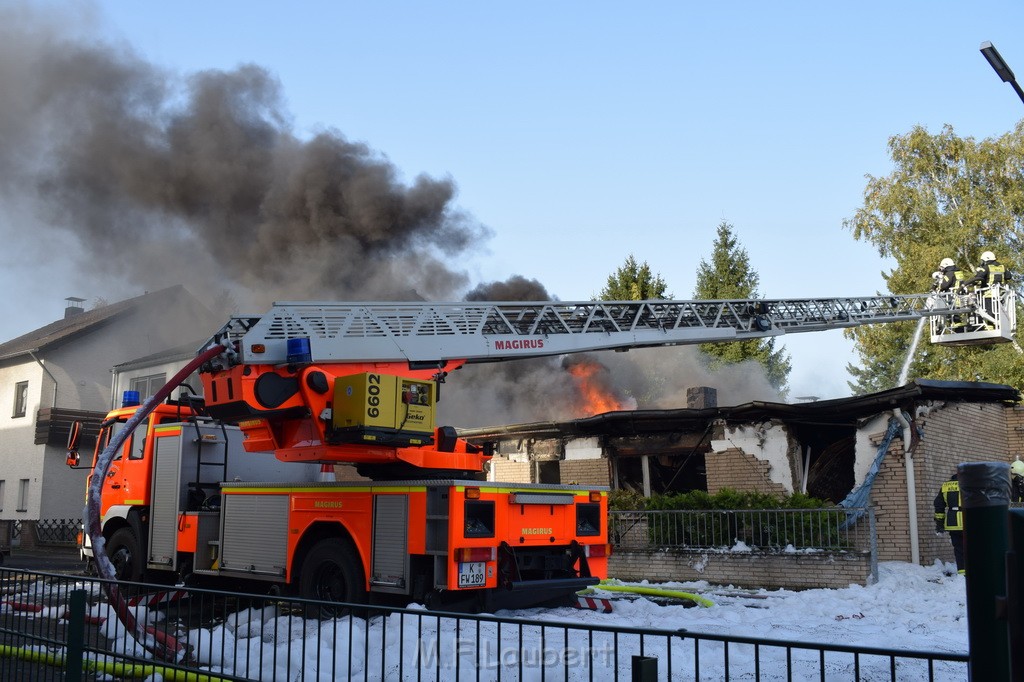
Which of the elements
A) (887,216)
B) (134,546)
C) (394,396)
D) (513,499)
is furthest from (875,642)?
(887,216)

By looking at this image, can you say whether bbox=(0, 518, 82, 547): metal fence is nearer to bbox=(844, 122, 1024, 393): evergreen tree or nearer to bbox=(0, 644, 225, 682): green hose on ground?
bbox=(0, 644, 225, 682): green hose on ground

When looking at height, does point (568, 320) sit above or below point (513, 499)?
above

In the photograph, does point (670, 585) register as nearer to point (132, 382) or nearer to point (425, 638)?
point (425, 638)

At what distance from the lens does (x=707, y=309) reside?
14.2 meters

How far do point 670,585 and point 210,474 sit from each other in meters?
6.58

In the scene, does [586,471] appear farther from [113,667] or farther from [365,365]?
[113,667]

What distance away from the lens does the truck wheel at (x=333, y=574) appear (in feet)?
29.9

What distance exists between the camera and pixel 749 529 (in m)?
14.1

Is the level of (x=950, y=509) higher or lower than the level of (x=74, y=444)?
lower

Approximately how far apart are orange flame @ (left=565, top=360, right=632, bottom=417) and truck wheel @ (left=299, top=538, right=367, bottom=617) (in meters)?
15.9

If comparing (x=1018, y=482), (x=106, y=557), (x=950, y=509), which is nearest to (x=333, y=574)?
(x=106, y=557)

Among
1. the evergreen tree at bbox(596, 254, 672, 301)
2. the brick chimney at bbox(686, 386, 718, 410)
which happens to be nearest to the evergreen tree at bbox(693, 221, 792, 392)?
the evergreen tree at bbox(596, 254, 672, 301)

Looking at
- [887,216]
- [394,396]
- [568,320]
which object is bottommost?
[394,396]

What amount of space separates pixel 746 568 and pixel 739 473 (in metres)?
3.14
